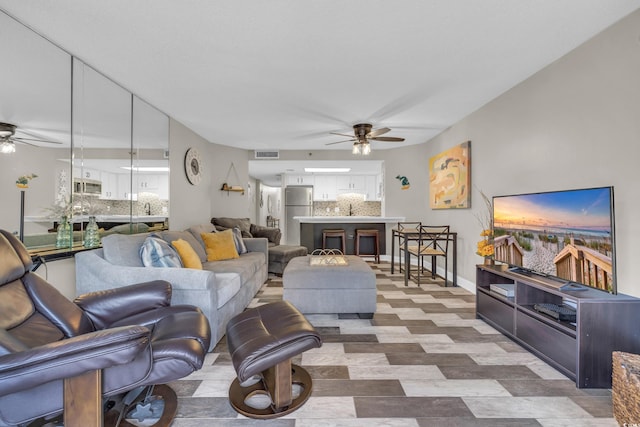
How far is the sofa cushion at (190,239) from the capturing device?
332 centimetres

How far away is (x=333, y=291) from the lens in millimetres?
2977

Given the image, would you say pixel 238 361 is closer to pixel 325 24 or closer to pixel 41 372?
pixel 41 372

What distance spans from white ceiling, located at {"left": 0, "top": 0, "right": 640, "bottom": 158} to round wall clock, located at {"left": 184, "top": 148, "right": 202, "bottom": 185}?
42.8 inches

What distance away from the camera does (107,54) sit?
2.48m

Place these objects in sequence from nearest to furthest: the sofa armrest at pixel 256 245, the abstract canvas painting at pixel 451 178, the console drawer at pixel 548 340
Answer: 1. the console drawer at pixel 548 340
2. the abstract canvas painting at pixel 451 178
3. the sofa armrest at pixel 256 245

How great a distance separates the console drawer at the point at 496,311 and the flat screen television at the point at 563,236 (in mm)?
374

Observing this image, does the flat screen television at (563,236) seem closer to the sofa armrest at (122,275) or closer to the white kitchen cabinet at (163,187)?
the sofa armrest at (122,275)

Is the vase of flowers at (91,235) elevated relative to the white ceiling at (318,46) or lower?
lower

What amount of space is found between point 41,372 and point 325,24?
236 centimetres

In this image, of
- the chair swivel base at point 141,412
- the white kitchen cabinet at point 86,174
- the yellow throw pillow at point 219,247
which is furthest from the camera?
the yellow throw pillow at point 219,247

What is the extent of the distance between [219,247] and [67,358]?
114 inches

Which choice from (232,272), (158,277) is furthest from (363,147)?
(158,277)

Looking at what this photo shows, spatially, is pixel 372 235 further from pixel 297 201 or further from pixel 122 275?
pixel 122 275

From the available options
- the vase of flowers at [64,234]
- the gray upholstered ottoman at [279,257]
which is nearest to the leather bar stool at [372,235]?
the gray upholstered ottoman at [279,257]
